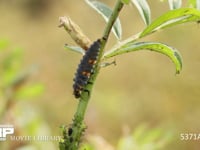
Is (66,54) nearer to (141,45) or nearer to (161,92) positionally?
(161,92)

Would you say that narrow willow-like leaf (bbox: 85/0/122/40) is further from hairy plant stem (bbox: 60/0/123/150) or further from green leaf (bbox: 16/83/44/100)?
green leaf (bbox: 16/83/44/100)

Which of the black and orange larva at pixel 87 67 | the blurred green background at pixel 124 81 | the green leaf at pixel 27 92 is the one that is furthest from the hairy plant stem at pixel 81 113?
the blurred green background at pixel 124 81

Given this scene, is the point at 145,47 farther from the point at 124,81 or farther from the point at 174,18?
the point at 124,81

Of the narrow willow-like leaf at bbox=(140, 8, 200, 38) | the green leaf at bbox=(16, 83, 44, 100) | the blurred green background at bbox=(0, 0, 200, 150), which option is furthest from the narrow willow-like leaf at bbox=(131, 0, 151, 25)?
the blurred green background at bbox=(0, 0, 200, 150)

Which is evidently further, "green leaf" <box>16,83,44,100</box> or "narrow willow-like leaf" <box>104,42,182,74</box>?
→ "green leaf" <box>16,83,44,100</box>

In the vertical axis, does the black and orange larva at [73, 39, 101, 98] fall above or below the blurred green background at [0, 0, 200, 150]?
below

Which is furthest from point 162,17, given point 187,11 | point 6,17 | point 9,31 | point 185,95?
point 6,17

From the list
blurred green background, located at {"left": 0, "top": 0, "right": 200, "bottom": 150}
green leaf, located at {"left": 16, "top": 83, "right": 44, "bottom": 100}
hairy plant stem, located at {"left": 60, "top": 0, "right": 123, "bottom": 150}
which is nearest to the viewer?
hairy plant stem, located at {"left": 60, "top": 0, "right": 123, "bottom": 150}
